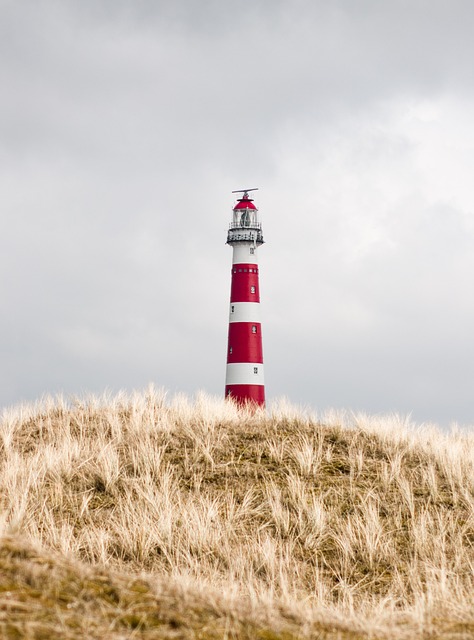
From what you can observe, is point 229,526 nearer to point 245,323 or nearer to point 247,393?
point 247,393

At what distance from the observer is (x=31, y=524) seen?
867cm

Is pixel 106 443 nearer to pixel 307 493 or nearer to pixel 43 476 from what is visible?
pixel 43 476

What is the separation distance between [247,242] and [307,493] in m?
19.3

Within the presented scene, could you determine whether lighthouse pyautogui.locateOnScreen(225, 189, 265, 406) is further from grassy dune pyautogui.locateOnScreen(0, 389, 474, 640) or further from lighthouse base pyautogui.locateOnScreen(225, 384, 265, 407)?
grassy dune pyautogui.locateOnScreen(0, 389, 474, 640)

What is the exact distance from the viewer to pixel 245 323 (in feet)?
89.1

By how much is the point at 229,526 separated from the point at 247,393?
56.7 ft

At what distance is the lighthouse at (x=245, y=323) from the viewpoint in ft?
87.4

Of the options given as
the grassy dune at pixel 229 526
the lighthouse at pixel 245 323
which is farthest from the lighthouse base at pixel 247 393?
the grassy dune at pixel 229 526

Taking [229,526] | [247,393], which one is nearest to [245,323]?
[247,393]

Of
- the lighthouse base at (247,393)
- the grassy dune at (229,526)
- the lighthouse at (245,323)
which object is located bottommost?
the grassy dune at (229,526)

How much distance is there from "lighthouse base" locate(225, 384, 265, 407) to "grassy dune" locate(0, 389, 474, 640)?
1158cm

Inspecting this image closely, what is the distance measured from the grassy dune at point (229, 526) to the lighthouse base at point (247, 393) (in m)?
11.6

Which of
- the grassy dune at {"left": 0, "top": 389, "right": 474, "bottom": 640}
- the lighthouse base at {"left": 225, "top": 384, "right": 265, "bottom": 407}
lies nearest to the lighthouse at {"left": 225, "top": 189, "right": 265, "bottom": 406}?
the lighthouse base at {"left": 225, "top": 384, "right": 265, "bottom": 407}

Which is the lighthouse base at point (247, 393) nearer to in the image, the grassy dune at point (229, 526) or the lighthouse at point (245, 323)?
the lighthouse at point (245, 323)
